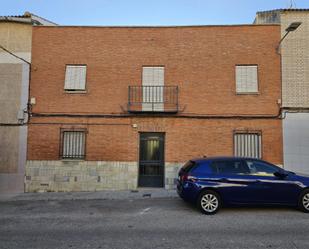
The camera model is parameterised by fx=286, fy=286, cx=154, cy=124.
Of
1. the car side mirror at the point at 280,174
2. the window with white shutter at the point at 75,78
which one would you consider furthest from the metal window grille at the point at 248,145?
the window with white shutter at the point at 75,78

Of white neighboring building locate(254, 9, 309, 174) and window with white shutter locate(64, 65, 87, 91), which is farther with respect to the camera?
window with white shutter locate(64, 65, 87, 91)

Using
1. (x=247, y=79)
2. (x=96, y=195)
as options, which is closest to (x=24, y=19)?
(x=96, y=195)

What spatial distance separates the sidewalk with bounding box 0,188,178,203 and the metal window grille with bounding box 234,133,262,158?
3.20 m

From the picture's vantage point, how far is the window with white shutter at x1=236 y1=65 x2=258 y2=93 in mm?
11820

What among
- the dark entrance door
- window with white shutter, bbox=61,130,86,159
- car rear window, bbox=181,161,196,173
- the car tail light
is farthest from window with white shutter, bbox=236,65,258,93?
window with white shutter, bbox=61,130,86,159

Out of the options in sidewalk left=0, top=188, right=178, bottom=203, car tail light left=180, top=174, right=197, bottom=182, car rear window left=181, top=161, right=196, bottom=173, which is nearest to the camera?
car tail light left=180, top=174, right=197, bottom=182

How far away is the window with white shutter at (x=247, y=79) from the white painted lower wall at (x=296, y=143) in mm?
1972

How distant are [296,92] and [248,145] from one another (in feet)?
9.46

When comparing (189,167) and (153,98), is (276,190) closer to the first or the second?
(189,167)

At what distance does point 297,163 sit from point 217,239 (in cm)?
728

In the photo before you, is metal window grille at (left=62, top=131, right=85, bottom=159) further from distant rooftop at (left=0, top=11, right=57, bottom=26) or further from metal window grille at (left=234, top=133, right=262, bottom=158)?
metal window grille at (left=234, top=133, right=262, bottom=158)

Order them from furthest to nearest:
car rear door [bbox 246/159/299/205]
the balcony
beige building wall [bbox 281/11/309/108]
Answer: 1. the balcony
2. beige building wall [bbox 281/11/309/108]
3. car rear door [bbox 246/159/299/205]

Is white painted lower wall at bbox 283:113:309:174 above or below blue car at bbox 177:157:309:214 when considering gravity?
above

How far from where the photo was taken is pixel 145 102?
1181 cm
